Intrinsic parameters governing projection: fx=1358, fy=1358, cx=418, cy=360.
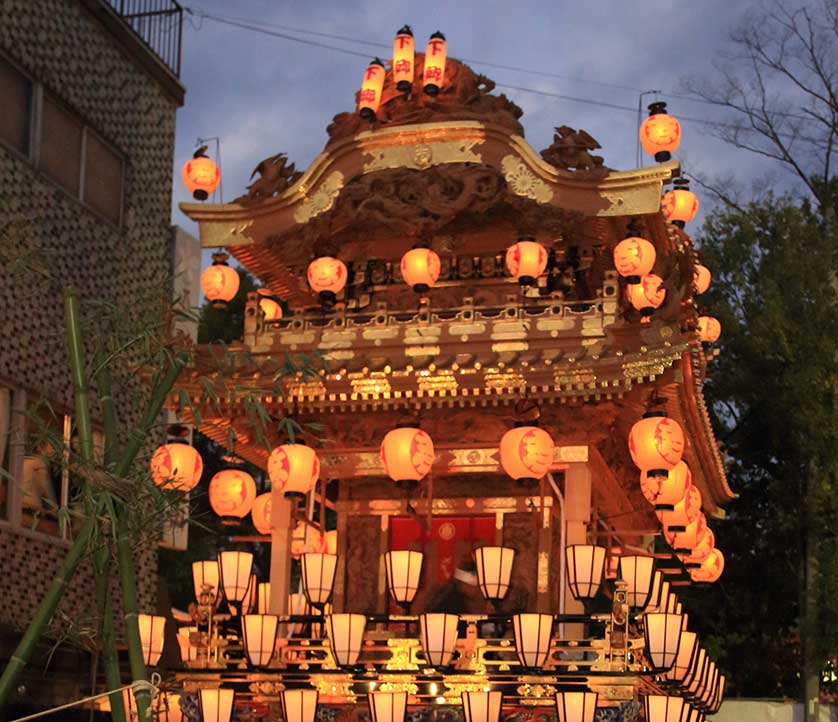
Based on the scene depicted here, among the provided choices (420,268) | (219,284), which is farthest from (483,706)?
(219,284)

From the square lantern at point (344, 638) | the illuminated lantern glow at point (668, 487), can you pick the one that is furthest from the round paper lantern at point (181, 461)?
the illuminated lantern glow at point (668, 487)

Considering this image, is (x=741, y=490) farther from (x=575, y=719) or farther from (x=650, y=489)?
(x=575, y=719)

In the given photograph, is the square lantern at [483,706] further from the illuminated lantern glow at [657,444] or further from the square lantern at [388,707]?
the illuminated lantern glow at [657,444]

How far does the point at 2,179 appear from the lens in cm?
1207

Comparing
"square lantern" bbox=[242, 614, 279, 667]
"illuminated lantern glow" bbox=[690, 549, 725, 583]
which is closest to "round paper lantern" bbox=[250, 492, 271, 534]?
"square lantern" bbox=[242, 614, 279, 667]

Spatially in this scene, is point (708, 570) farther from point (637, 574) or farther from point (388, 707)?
point (388, 707)

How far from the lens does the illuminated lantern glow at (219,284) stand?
440 inches

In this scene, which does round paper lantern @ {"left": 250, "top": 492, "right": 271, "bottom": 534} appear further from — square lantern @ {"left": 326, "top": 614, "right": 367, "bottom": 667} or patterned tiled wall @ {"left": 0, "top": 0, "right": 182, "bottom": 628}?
square lantern @ {"left": 326, "top": 614, "right": 367, "bottom": 667}

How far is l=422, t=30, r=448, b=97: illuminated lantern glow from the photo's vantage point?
10.8 meters

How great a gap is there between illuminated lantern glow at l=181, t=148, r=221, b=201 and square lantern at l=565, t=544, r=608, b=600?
4.63 m

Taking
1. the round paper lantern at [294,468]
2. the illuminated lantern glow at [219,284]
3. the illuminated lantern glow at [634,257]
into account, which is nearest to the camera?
the round paper lantern at [294,468]

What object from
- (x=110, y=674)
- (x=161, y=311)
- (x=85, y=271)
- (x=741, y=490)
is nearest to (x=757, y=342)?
(x=741, y=490)

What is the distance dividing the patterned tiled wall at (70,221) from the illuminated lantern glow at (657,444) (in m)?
4.91

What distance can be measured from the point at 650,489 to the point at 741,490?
867cm
